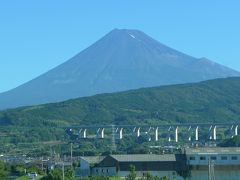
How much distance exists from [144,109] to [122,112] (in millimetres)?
5270

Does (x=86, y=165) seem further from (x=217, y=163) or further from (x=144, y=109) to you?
(x=144, y=109)

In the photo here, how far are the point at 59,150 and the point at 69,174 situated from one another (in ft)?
128

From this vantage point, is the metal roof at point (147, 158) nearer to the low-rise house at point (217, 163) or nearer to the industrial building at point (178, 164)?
the industrial building at point (178, 164)

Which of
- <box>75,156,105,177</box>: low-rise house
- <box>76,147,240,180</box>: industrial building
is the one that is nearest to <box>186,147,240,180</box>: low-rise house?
<box>76,147,240,180</box>: industrial building

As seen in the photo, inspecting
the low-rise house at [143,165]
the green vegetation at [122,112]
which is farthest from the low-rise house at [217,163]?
the green vegetation at [122,112]

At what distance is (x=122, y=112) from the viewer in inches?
4365

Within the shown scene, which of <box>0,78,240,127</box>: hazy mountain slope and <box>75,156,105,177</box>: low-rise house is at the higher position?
<box>0,78,240,127</box>: hazy mountain slope

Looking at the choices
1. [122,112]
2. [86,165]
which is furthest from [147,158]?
[122,112]

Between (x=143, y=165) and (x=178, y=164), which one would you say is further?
(x=143, y=165)

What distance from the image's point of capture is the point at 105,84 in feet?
650

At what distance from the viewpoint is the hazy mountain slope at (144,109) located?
104m

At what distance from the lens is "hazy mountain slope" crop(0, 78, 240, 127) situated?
4097 inches

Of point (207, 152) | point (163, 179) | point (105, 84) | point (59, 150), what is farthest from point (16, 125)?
point (105, 84)

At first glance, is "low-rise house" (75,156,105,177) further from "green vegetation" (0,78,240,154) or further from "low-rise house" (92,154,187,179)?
"green vegetation" (0,78,240,154)
